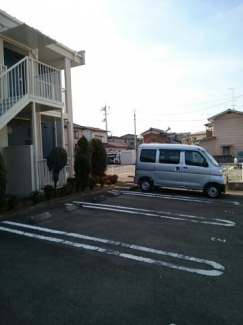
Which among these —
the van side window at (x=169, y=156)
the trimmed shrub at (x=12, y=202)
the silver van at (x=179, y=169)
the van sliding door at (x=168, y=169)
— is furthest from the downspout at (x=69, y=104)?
the trimmed shrub at (x=12, y=202)

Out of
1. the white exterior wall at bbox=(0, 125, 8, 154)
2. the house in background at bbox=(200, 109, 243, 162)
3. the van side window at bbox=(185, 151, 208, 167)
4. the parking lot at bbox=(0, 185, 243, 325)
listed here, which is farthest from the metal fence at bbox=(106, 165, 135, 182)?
the house in background at bbox=(200, 109, 243, 162)

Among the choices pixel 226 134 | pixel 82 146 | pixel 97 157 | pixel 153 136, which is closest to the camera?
pixel 82 146

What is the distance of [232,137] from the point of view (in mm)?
20781

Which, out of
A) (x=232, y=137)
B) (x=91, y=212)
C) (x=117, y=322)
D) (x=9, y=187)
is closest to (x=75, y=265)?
(x=117, y=322)

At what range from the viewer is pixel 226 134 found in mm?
21016

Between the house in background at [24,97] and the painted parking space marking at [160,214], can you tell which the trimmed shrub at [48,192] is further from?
the painted parking space marking at [160,214]

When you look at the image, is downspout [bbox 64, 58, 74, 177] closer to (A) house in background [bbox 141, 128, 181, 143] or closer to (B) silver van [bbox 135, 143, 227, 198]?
(B) silver van [bbox 135, 143, 227, 198]

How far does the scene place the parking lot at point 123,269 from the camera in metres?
2.37

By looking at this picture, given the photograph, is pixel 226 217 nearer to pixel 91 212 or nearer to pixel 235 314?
pixel 91 212

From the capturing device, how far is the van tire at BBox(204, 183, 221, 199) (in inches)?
331

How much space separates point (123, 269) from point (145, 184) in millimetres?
6486

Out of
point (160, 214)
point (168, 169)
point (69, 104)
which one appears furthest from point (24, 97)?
point (168, 169)

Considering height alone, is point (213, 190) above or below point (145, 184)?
below

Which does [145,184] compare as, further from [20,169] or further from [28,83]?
[28,83]
